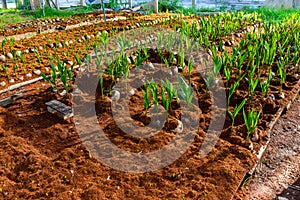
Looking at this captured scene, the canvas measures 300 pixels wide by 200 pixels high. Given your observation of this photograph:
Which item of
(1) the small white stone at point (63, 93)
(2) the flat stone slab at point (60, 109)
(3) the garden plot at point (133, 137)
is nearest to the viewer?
(3) the garden plot at point (133, 137)

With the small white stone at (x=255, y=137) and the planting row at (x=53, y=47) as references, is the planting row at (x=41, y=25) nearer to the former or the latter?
the planting row at (x=53, y=47)

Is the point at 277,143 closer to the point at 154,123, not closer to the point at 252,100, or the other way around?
the point at 252,100

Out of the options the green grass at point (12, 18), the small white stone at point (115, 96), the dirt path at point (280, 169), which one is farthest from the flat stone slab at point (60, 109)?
the green grass at point (12, 18)

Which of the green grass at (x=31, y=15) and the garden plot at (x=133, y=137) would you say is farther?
the green grass at (x=31, y=15)

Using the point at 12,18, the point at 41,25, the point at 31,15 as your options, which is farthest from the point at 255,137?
the point at 31,15

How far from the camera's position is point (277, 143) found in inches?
112

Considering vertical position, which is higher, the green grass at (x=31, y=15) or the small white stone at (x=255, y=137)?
the green grass at (x=31, y=15)

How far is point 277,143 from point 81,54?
3411mm

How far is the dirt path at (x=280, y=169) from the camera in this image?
2.21m

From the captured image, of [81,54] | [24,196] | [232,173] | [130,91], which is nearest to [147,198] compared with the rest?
[232,173]

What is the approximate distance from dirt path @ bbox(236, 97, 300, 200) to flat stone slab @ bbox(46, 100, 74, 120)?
1.72 metres

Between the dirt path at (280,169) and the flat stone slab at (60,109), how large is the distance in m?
1.72

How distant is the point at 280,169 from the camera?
2.48 metres

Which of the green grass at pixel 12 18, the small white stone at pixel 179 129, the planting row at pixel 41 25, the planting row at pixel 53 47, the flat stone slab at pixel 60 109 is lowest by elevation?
the small white stone at pixel 179 129
